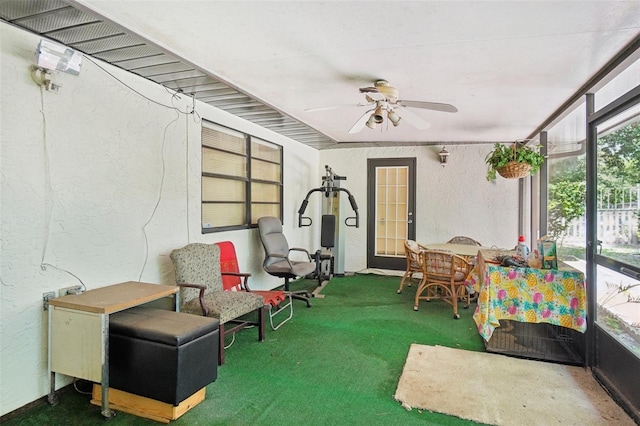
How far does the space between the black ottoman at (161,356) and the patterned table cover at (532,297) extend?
86.6 inches

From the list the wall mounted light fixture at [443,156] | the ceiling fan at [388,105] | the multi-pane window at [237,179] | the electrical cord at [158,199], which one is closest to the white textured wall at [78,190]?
the electrical cord at [158,199]

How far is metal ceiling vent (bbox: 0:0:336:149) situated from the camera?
76.6 inches

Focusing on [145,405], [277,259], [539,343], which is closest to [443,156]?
[277,259]

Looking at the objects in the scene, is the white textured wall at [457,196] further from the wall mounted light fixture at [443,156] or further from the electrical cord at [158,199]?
the electrical cord at [158,199]

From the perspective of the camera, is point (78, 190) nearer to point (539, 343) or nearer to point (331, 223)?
point (331, 223)

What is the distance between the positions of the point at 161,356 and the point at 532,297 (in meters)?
2.76

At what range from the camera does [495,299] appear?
9.51 feet

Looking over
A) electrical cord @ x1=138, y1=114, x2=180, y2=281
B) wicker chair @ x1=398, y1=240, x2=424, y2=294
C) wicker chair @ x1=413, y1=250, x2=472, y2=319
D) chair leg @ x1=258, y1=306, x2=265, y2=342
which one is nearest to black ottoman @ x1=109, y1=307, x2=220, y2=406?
electrical cord @ x1=138, y1=114, x2=180, y2=281

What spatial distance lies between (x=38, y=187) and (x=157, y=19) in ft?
4.23

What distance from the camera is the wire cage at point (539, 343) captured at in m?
2.90

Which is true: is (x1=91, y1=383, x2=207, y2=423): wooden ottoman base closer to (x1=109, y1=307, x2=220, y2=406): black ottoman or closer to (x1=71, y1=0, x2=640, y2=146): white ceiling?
(x1=109, y1=307, x2=220, y2=406): black ottoman

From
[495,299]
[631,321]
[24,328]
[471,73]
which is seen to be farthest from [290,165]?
[631,321]

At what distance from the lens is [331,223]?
5.76m

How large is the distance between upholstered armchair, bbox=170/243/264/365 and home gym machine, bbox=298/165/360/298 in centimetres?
229
